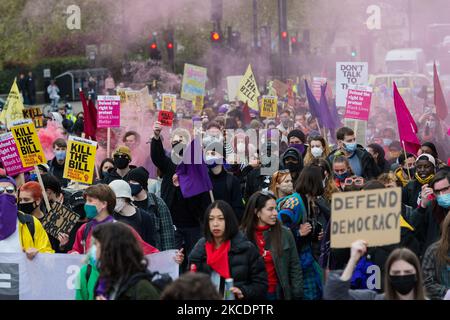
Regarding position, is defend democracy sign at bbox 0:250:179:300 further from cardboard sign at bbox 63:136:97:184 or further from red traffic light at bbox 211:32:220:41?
red traffic light at bbox 211:32:220:41

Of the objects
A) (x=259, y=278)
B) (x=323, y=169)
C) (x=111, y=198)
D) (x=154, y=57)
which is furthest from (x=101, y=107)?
(x=154, y=57)

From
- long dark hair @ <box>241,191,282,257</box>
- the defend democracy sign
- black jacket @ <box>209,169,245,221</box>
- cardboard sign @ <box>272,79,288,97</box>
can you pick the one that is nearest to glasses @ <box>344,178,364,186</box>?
black jacket @ <box>209,169,245,221</box>

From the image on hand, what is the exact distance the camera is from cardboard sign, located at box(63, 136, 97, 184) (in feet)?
36.3

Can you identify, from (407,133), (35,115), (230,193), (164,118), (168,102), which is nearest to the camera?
(230,193)

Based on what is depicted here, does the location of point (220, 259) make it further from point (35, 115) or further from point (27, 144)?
point (35, 115)

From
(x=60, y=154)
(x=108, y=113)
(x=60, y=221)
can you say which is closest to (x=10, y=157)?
(x=60, y=154)

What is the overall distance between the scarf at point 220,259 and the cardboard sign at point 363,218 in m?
1.09

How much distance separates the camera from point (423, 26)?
167 feet

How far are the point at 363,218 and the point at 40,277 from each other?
2.77 m

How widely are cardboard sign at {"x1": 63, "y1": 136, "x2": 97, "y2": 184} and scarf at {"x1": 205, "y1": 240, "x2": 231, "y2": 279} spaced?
4274 millimetres

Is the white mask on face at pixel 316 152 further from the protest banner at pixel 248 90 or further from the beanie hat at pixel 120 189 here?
the protest banner at pixel 248 90

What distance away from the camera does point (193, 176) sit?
32.0ft

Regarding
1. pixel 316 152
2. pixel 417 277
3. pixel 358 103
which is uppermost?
pixel 358 103
